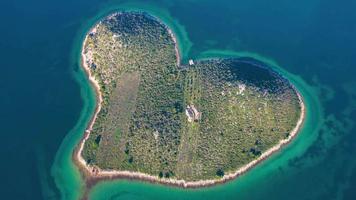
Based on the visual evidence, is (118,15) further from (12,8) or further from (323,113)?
(323,113)

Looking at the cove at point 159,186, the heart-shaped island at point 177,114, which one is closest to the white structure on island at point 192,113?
the heart-shaped island at point 177,114

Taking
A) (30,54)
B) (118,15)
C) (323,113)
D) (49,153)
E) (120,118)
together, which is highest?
(118,15)

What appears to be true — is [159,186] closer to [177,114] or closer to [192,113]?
[177,114]

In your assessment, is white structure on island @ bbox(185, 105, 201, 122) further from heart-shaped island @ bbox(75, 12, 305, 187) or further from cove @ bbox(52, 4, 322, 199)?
cove @ bbox(52, 4, 322, 199)

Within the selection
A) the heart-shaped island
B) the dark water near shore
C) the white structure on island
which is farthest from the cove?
the white structure on island

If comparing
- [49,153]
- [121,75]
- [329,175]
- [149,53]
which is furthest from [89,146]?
[329,175]

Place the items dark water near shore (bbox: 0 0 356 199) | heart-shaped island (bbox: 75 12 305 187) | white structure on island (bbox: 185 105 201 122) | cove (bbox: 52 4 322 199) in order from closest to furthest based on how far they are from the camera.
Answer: cove (bbox: 52 4 322 199) → dark water near shore (bbox: 0 0 356 199) → heart-shaped island (bbox: 75 12 305 187) → white structure on island (bbox: 185 105 201 122)

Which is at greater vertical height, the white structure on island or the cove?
the white structure on island

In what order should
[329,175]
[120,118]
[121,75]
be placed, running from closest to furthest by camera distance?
[329,175] → [120,118] → [121,75]
